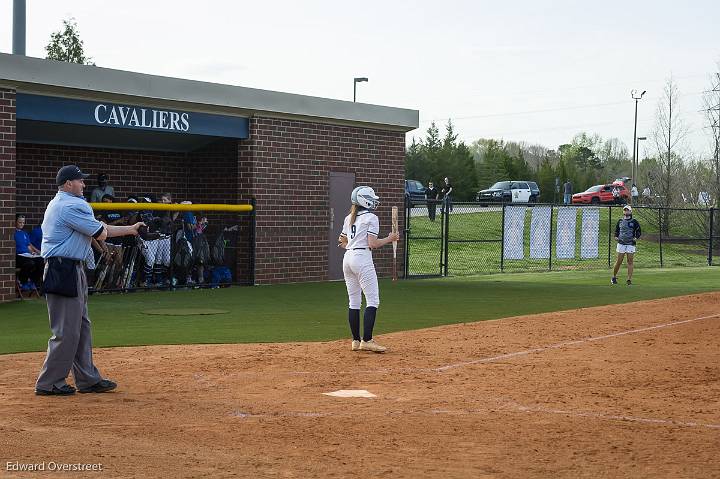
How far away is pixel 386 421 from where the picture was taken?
28.5 ft

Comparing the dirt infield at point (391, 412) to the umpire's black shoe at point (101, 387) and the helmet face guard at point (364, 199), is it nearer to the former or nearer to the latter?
the umpire's black shoe at point (101, 387)

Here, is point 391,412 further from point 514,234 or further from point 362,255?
point 514,234

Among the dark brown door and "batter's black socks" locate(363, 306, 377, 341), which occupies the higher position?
the dark brown door

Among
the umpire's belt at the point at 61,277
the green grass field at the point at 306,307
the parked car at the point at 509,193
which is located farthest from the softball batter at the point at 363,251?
the parked car at the point at 509,193

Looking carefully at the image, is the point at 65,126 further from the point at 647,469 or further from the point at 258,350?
the point at 647,469

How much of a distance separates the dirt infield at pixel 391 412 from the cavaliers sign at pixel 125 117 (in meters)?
8.80

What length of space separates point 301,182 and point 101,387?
16245 mm

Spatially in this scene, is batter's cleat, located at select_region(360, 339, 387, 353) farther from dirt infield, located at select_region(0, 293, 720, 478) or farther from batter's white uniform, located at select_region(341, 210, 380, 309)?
batter's white uniform, located at select_region(341, 210, 380, 309)

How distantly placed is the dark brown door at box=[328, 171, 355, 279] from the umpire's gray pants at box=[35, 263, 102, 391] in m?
17.0

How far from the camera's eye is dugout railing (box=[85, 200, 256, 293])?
21625mm

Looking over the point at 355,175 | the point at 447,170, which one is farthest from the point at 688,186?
the point at 355,175

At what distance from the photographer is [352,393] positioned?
10.0 metres

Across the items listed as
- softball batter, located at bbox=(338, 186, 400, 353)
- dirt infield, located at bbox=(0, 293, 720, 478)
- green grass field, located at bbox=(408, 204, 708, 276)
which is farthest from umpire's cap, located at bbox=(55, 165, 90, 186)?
green grass field, located at bbox=(408, 204, 708, 276)

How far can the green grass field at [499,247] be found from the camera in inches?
1415
